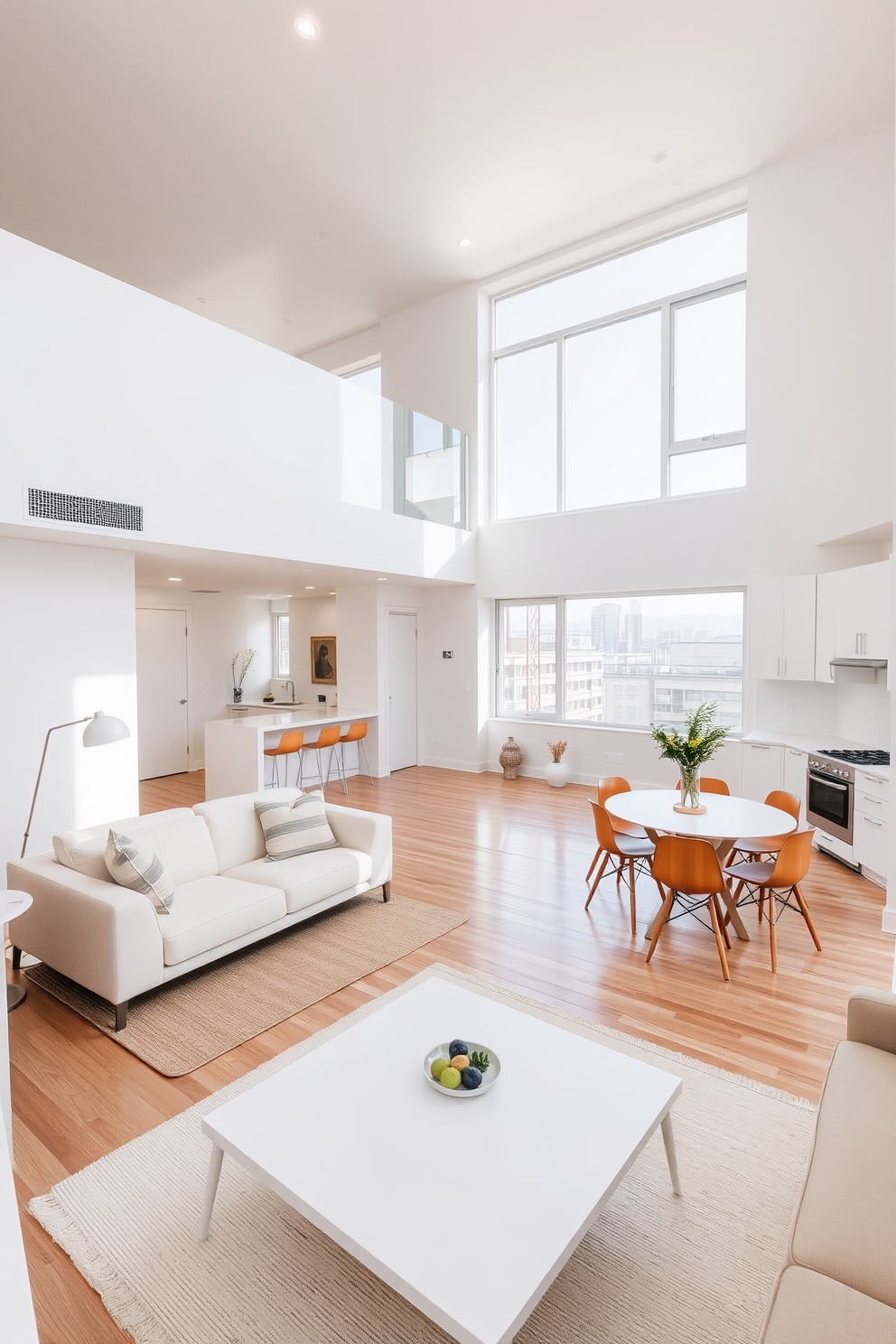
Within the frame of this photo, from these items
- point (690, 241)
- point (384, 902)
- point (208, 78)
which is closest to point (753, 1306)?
point (384, 902)

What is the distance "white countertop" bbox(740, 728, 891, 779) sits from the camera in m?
5.65

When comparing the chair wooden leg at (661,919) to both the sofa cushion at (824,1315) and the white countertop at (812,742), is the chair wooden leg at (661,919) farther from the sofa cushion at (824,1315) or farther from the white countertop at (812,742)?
the white countertop at (812,742)

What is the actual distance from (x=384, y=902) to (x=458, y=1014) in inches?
84.4

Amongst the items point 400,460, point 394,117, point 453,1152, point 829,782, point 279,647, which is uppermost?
point 394,117

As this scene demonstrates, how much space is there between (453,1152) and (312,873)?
2.34 metres

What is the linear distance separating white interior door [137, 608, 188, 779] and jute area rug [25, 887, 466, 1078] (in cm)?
543

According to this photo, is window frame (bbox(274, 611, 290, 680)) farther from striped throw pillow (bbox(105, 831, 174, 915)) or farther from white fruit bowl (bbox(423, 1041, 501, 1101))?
white fruit bowl (bbox(423, 1041, 501, 1101))

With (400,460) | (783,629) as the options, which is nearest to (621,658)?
(783,629)

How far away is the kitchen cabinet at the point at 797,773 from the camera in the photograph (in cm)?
565

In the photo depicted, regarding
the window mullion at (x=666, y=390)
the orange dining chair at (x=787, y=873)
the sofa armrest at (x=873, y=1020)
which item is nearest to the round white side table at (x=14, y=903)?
the sofa armrest at (x=873, y=1020)

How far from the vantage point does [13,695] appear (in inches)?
180

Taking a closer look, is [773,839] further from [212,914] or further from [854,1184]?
[212,914]

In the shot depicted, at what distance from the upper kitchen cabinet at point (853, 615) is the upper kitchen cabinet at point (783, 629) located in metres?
0.12

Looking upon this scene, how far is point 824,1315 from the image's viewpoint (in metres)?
1.27
